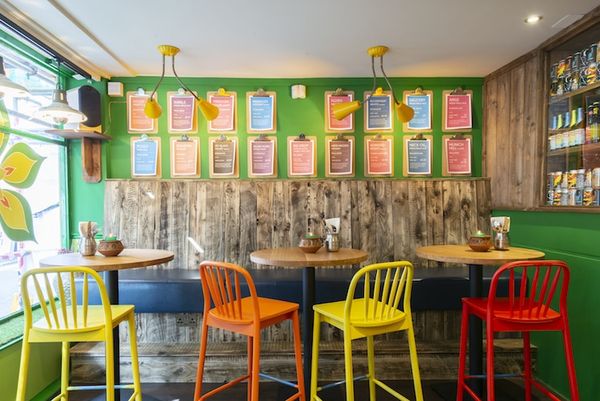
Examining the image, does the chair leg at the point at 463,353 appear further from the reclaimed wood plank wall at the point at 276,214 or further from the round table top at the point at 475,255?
the reclaimed wood plank wall at the point at 276,214

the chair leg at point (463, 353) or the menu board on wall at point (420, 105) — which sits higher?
the menu board on wall at point (420, 105)

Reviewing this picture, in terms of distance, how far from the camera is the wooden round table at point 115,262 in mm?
1933

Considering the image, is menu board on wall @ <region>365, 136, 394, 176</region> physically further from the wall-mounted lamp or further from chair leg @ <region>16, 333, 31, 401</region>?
chair leg @ <region>16, 333, 31, 401</region>

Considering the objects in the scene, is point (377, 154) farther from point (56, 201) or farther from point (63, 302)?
point (56, 201)

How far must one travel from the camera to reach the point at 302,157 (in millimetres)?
3367

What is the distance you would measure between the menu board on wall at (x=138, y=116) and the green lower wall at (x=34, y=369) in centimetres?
187

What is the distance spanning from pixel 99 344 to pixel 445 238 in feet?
9.87

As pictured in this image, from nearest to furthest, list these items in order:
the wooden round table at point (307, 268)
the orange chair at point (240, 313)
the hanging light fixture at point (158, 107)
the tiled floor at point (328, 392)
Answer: the orange chair at point (240, 313) → the wooden round table at point (307, 268) → the tiled floor at point (328, 392) → the hanging light fixture at point (158, 107)

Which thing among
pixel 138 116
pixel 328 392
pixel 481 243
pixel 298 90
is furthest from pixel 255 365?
pixel 138 116

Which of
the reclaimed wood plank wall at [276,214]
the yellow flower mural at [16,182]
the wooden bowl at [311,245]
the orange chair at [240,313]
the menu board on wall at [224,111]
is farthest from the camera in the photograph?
the menu board on wall at [224,111]

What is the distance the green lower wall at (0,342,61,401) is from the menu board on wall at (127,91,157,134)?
1874mm

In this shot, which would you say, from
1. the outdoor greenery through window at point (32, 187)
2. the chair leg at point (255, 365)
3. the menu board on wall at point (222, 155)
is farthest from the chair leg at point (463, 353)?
the outdoor greenery through window at point (32, 187)

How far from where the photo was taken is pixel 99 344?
9.27 feet

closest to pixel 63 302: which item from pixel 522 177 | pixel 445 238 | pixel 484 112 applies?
pixel 445 238
